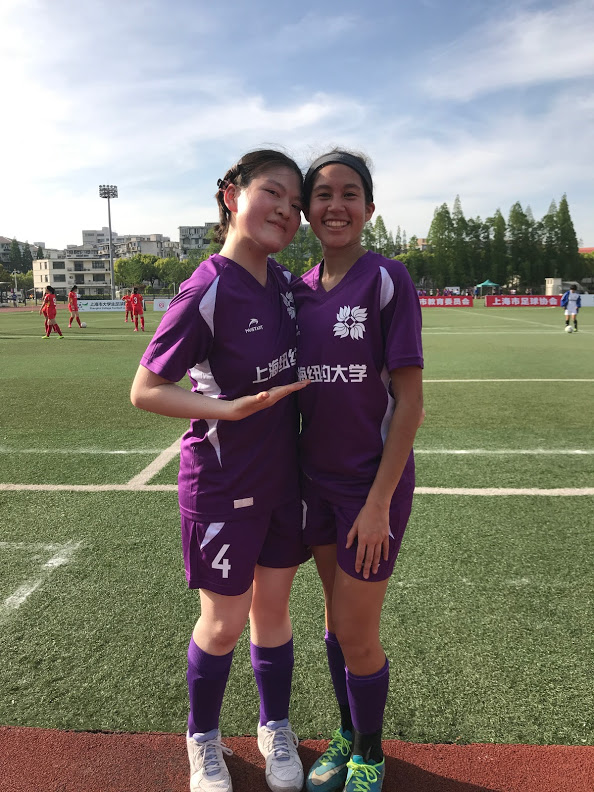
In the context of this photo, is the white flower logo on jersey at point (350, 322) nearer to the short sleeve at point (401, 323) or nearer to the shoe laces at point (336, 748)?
the short sleeve at point (401, 323)

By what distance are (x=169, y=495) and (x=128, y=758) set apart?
8.19 ft

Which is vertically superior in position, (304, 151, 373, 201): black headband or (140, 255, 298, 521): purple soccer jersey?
(304, 151, 373, 201): black headband

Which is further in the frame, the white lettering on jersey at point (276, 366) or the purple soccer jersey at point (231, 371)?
the white lettering on jersey at point (276, 366)

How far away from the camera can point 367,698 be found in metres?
1.91

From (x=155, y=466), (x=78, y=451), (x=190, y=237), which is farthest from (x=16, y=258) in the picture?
(x=155, y=466)

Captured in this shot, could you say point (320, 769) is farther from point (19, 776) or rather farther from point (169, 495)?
point (169, 495)

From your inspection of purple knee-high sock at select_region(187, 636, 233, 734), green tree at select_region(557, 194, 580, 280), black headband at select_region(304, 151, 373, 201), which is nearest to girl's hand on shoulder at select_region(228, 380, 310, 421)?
black headband at select_region(304, 151, 373, 201)

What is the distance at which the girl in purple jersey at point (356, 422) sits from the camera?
1753 mm

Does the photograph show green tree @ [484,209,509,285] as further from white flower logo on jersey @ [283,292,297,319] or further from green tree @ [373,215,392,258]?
white flower logo on jersey @ [283,292,297,319]

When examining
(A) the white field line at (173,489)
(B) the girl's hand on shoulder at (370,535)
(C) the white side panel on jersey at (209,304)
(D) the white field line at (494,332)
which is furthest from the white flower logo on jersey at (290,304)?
(D) the white field line at (494,332)

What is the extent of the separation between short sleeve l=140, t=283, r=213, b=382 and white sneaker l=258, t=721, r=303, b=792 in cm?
130

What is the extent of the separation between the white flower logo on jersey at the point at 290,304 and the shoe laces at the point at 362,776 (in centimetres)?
147

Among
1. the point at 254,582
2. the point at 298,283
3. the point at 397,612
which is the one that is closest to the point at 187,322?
the point at 298,283

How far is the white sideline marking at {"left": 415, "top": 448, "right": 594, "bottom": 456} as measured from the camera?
5.54 meters
